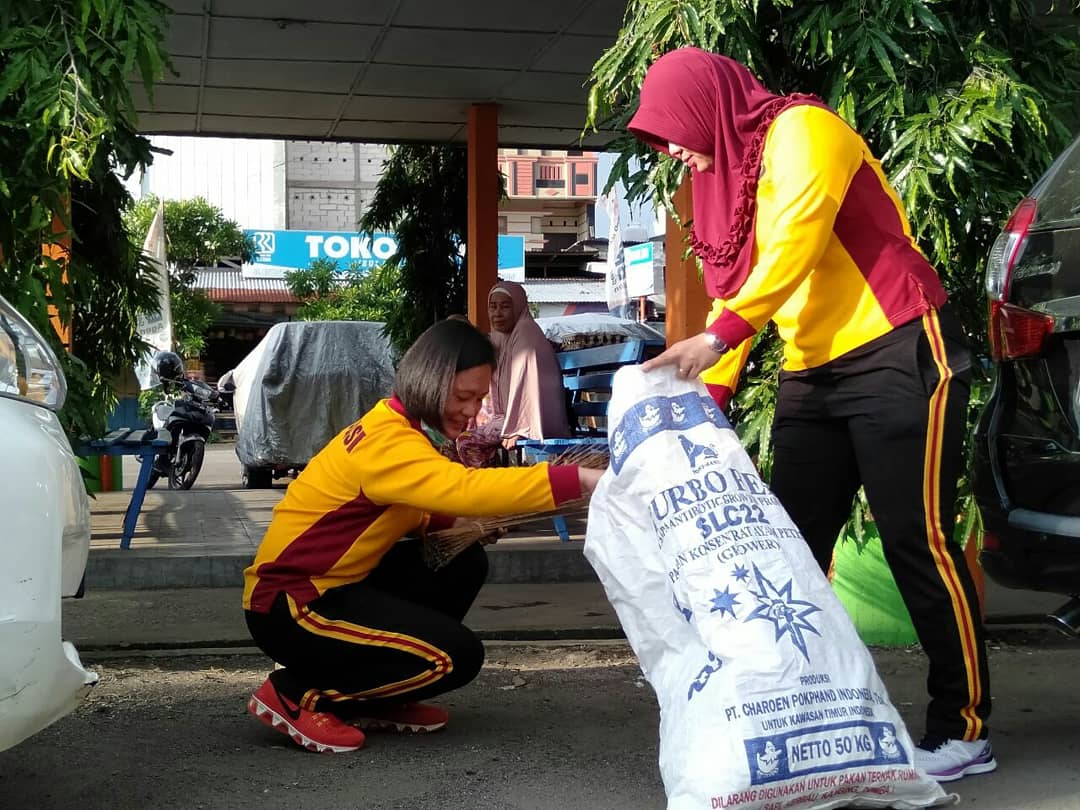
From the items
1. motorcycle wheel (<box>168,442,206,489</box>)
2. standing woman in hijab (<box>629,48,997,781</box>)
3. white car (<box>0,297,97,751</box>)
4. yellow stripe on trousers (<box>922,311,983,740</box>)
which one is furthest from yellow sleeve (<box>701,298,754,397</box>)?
motorcycle wheel (<box>168,442,206,489</box>)

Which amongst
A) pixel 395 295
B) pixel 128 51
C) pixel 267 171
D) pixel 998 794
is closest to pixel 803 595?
pixel 998 794

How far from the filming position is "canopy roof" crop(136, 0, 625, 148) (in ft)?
24.7

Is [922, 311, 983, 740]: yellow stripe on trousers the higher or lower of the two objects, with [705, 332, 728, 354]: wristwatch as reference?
lower

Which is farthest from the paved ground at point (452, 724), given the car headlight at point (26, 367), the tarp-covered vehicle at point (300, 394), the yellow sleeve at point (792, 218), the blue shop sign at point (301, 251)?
the blue shop sign at point (301, 251)

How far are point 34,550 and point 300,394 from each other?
33.9 ft

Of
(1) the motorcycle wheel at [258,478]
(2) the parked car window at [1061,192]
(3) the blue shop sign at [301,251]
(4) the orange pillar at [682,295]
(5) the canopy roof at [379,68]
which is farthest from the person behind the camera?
(3) the blue shop sign at [301,251]

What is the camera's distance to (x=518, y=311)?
809cm

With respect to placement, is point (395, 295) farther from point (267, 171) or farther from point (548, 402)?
point (267, 171)

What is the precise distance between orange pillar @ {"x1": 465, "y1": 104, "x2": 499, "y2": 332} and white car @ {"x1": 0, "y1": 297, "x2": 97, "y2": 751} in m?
7.39

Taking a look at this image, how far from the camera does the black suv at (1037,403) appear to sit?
2.87m

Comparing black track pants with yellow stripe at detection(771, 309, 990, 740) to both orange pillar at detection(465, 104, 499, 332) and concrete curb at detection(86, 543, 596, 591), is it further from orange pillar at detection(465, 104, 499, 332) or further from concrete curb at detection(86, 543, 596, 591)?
orange pillar at detection(465, 104, 499, 332)

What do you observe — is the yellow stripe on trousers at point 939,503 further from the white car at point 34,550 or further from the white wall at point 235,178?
the white wall at point 235,178

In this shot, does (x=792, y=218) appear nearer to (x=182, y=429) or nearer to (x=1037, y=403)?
(x=1037, y=403)

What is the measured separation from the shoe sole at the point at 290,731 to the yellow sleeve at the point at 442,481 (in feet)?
2.22
